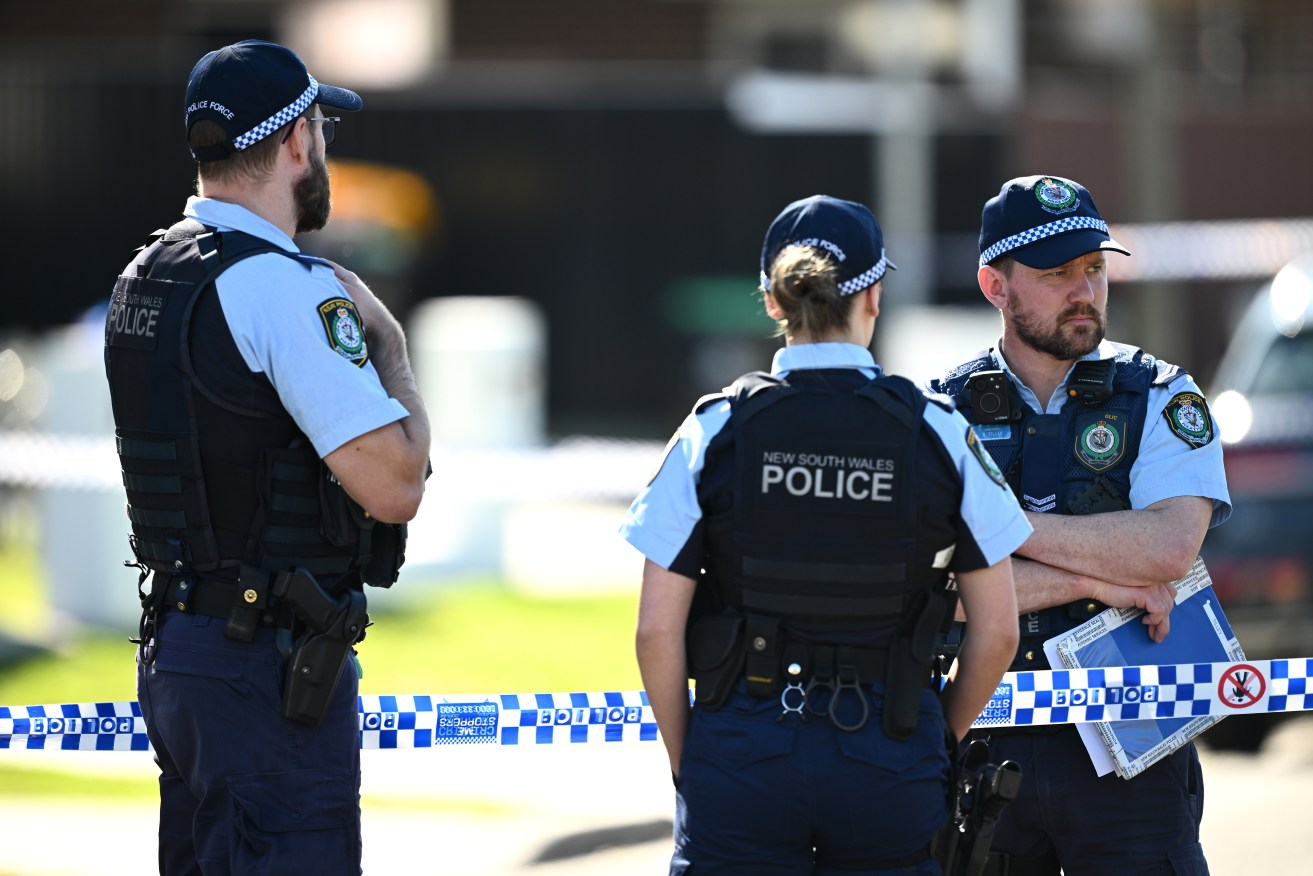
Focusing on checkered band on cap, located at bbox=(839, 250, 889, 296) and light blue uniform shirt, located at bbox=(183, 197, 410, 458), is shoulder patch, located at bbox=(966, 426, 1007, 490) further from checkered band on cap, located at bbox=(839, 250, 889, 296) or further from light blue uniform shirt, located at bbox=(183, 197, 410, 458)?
light blue uniform shirt, located at bbox=(183, 197, 410, 458)

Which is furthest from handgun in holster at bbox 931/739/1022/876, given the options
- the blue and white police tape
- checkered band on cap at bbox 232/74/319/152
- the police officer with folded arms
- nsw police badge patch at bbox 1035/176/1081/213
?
checkered band on cap at bbox 232/74/319/152

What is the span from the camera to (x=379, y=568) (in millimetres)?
3514

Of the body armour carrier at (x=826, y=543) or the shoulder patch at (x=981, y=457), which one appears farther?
the shoulder patch at (x=981, y=457)

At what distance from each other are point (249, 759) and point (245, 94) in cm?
131

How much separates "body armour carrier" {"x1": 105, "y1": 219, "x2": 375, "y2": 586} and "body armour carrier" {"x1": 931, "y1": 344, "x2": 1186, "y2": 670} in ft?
4.85

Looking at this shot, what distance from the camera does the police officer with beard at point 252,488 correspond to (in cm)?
326

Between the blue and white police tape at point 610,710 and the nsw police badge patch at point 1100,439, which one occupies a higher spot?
the nsw police badge patch at point 1100,439

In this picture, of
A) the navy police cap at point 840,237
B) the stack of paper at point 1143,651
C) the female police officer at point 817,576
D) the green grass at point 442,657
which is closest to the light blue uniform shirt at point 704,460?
the female police officer at point 817,576

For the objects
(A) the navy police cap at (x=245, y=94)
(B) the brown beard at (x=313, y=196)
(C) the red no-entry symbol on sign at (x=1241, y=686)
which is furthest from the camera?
(C) the red no-entry symbol on sign at (x=1241, y=686)

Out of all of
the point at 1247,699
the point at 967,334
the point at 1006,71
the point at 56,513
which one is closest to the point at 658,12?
the point at 1006,71

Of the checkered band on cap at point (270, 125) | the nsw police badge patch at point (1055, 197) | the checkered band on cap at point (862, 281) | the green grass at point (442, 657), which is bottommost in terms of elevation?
the green grass at point (442, 657)

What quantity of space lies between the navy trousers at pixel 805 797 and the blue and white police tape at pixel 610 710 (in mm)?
720

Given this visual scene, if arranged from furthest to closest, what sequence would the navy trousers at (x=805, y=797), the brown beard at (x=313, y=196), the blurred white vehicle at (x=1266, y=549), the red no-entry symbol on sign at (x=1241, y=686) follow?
the blurred white vehicle at (x=1266, y=549) → the red no-entry symbol on sign at (x=1241, y=686) → the brown beard at (x=313, y=196) → the navy trousers at (x=805, y=797)

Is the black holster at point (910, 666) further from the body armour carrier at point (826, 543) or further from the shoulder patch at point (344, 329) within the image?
the shoulder patch at point (344, 329)
